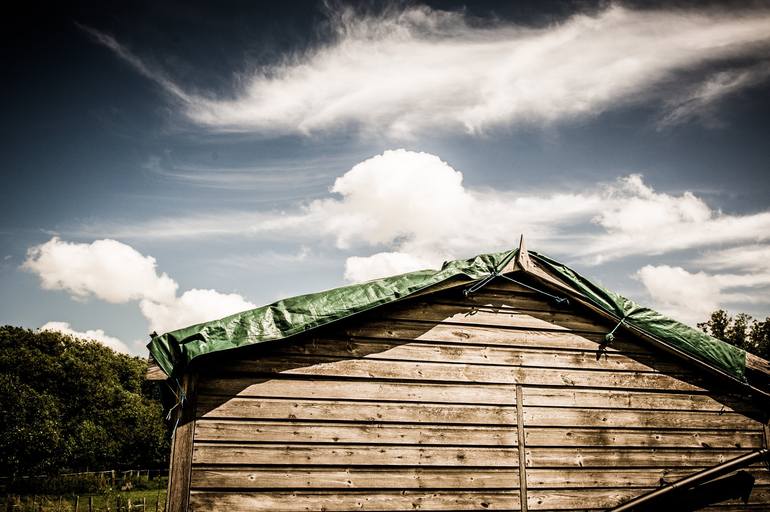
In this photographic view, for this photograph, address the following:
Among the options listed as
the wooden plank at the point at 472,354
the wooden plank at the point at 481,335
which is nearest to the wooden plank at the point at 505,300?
the wooden plank at the point at 481,335

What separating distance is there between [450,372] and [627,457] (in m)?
2.69

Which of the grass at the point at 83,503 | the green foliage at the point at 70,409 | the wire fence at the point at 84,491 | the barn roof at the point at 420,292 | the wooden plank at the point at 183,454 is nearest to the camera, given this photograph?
the wooden plank at the point at 183,454

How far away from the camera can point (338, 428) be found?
17.3ft

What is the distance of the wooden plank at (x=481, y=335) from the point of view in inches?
224

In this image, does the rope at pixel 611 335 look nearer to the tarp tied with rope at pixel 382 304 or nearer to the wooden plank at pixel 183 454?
the tarp tied with rope at pixel 382 304

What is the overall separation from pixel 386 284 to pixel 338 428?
1845 mm

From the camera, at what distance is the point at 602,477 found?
18.9 ft

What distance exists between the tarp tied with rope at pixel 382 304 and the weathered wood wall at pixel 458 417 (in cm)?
32

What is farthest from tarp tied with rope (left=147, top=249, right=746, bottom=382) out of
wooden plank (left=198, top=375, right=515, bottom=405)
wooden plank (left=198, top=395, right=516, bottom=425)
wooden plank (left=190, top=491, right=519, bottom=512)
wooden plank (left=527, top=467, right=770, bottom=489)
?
wooden plank (left=527, top=467, right=770, bottom=489)

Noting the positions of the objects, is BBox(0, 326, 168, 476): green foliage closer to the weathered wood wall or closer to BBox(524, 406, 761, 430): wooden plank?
the weathered wood wall

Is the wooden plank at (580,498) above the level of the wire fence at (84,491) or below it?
above

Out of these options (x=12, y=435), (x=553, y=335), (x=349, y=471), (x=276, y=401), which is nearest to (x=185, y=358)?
(x=276, y=401)

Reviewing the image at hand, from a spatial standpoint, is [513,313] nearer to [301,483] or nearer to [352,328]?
[352,328]

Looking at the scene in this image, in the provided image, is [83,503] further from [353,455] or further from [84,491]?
[353,455]
